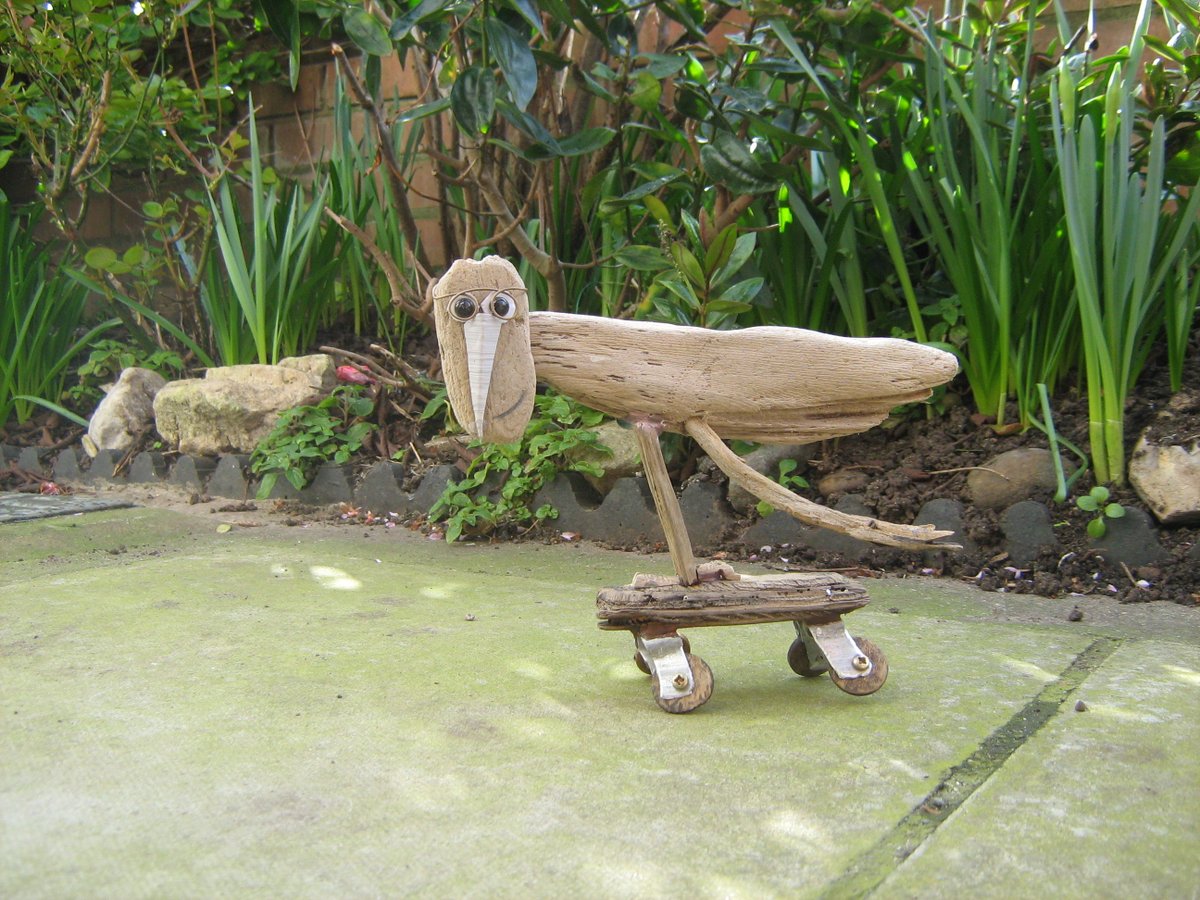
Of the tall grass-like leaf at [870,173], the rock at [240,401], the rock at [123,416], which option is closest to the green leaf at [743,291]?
the tall grass-like leaf at [870,173]

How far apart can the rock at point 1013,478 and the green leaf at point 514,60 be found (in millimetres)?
1418

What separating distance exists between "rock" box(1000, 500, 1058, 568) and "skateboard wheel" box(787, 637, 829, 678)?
35.8 inches

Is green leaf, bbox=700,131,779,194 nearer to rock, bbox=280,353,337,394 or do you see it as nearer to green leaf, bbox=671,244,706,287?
green leaf, bbox=671,244,706,287

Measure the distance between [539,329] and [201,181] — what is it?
3626 mm

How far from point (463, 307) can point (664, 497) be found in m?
0.43

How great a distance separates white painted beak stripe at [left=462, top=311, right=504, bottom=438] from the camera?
1.49 m

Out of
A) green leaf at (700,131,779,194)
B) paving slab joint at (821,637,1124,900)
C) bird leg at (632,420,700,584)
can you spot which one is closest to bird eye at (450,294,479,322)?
bird leg at (632,420,700,584)

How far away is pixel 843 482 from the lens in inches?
109

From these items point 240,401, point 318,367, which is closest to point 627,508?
point 318,367

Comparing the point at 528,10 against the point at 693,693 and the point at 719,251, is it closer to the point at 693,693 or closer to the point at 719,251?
the point at 719,251

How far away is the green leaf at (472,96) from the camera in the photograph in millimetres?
2457

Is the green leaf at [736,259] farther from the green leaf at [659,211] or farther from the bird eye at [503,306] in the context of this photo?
the bird eye at [503,306]

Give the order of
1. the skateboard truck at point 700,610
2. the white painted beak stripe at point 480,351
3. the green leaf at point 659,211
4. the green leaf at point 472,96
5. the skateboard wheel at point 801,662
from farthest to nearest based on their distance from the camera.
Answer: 1. the green leaf at point 659,211
2. the green leaf at point 472,96
3. the skateboard wheel at point 801,662
4. the skateboard truck at point 700,610
5. the white painted beak stripe at point 480,351

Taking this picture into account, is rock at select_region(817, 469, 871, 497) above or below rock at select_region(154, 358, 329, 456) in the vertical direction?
below
